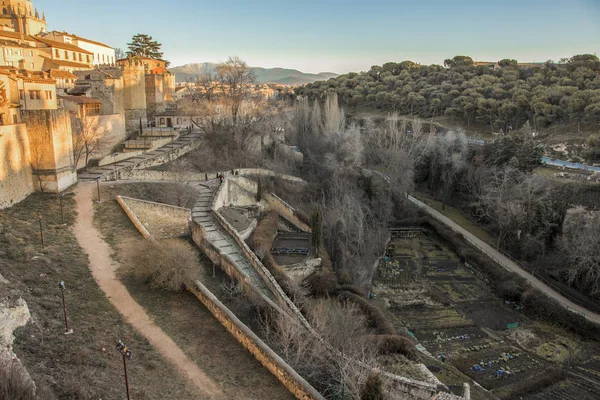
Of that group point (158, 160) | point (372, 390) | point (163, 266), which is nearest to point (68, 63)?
point (158, 160)

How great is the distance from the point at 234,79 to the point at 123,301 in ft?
84.1

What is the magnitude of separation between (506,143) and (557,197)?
6.79 meters

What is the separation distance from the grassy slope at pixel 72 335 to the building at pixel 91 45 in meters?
30.4

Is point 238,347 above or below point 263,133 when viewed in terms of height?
below

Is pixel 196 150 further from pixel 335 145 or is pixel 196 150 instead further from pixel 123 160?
pixel 335 145

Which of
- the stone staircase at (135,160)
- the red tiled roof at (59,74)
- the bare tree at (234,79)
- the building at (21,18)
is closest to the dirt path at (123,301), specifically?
the stone staircase at (135,160)

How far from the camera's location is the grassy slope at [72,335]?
28.7 ft

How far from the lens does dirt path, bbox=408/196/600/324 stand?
19828 mm

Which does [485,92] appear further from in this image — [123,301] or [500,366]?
[123,301]

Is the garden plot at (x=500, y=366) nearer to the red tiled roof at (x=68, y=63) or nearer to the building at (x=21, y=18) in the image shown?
the red tiled roof at (x=68, y=63)

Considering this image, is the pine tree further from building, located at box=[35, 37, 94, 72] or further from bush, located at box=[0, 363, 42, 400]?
bush, located at box=[0, 363, 42, 400]

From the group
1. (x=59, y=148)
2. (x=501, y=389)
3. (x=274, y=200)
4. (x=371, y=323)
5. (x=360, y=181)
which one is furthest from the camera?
(x=360, y=181)

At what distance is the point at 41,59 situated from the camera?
32.0 m

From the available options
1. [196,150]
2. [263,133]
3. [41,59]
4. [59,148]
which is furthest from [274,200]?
[41,59]
